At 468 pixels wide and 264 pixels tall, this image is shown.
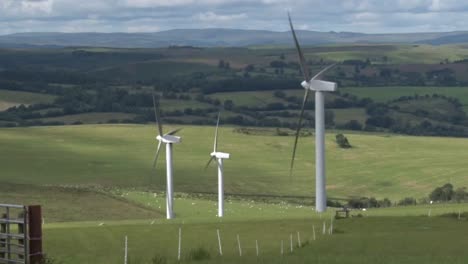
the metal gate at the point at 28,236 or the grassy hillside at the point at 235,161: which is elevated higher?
the metal gate at the point at 28,236

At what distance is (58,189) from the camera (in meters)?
96.7

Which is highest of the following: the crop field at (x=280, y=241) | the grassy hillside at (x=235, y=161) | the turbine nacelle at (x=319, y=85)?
the turbine nacelle at (x=319, y=85)

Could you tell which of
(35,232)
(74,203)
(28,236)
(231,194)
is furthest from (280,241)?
(231,194)

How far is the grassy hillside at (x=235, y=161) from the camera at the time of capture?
411 feet

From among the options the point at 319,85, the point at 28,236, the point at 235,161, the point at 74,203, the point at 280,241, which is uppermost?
the point at 319,85

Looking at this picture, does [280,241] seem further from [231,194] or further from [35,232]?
[231,194]

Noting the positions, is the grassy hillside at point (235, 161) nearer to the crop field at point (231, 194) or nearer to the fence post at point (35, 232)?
Result: the crop field at point (231, 194)

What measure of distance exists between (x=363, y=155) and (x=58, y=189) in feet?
218

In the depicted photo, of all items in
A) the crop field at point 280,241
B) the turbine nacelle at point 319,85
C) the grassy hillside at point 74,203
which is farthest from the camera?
the grassy hillside at point 74,203

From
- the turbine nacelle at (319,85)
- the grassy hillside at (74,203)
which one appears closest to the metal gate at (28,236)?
the turbine nacelle at (319,85)

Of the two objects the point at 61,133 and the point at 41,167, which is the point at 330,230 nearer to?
the point at 41,167

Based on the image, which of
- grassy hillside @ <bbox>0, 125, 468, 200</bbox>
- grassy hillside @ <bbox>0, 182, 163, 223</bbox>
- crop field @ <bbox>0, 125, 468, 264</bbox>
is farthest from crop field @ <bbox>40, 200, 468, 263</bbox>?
grassy hillside @ <bbox>0, 125, 468, 200</bbox>

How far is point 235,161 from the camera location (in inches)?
5842

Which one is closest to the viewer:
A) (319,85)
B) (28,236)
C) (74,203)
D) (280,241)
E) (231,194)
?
(28,236)
